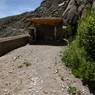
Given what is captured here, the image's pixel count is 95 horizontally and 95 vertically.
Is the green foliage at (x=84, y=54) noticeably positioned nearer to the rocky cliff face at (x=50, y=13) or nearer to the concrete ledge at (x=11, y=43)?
the concrete ledge at (x=11, y=43)

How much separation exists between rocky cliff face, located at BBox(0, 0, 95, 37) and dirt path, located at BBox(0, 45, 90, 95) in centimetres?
640

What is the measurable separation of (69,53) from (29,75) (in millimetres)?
3377

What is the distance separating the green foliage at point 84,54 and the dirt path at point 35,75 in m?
0.43

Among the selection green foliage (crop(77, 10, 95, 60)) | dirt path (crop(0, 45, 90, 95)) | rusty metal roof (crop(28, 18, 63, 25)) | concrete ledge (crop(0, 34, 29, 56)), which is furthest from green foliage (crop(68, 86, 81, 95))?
rusty metal roof (crop(28, 18, 63, 25))

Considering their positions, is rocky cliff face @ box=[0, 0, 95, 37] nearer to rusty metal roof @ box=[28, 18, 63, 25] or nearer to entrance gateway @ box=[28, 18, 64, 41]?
rusty metal roof @ box=[28, 18, 63, 25]

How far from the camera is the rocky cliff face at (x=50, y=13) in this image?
2423 cm

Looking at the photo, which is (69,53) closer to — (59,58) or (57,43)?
(59,58)

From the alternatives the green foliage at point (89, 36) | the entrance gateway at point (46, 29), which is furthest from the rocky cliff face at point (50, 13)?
the green foliage at point (89, 36)

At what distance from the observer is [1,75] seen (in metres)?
15.1

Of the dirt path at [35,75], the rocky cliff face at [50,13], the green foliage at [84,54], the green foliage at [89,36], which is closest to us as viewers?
the dirt path at [35,75]

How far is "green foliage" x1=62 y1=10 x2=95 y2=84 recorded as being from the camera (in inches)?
603

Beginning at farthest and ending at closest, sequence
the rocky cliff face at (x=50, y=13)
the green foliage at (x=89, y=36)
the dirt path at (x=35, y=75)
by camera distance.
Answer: the rocky cliff face at (x=50, y=13) → the green foliage at (x=89, y=36) → the dirt path at (x=35, y=75)

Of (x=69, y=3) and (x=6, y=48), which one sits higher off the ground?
(x=69, y=3)

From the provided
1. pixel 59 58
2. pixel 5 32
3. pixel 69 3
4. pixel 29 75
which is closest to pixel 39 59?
pixel 59 58
